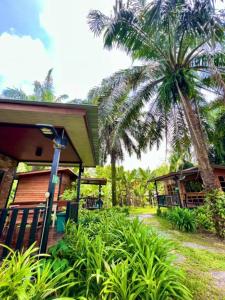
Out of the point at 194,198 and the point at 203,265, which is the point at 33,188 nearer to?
the point at 203,265

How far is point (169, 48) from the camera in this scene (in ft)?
26.7

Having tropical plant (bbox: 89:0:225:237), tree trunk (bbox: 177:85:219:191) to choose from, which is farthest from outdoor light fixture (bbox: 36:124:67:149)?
tree trunk (bbox: 177:85:219:191)

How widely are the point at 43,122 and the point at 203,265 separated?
5.10 metres

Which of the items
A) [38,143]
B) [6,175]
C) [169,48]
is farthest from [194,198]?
[6,175]

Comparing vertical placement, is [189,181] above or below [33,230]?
above

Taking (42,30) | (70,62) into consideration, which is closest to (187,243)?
(70,62)

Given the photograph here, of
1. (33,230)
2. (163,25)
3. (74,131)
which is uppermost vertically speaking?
(163,25)

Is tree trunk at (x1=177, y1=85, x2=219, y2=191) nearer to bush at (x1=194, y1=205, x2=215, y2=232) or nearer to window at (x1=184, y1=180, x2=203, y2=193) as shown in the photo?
bush at (x1=194, y1=205, x2=215, y2=232)

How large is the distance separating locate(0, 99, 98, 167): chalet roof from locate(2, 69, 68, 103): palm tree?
11211 mm

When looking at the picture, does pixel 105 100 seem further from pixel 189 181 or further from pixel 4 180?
pixel 189 181

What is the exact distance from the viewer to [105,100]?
8.12 metres

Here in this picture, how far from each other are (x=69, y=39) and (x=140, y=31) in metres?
3.86

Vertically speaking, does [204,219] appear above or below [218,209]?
below

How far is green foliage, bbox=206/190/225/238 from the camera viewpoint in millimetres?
6297
